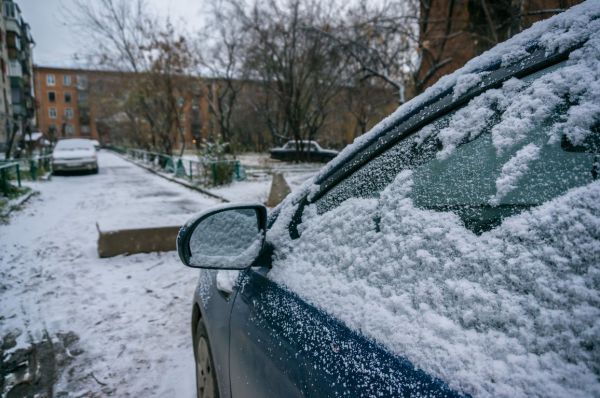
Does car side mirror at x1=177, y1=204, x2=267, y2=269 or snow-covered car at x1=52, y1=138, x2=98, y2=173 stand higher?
car side mirror at x1=177, y1=204, x2=267, y2=269

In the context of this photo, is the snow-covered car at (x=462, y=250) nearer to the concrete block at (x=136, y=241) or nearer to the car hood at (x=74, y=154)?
the concrete block at (x=136, y=241)

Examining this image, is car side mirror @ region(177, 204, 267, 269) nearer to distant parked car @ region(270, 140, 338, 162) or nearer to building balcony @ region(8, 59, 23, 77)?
distant parked car @ region(270, 140, 338, 162)

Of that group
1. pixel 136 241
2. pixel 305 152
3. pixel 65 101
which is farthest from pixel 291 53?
pixel 65 101

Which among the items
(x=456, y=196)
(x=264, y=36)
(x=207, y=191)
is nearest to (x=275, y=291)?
(x=456, y=196)

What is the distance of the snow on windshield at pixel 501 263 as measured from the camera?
0.65m

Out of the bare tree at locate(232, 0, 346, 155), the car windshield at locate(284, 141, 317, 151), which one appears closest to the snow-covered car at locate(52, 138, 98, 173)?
the bare tree at locate(232, 0, 346, 155)

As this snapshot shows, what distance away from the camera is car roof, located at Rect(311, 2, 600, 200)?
2.69 feet

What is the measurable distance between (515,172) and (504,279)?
26cm

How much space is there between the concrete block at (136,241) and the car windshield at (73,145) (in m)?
15.6

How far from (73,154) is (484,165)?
20252mm

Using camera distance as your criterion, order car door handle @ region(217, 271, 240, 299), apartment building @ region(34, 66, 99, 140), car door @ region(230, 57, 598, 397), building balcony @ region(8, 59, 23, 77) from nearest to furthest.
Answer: car door @ region(230, 57, 598, 397) → car door handle @ region(217, 271, 240, 299) → building balcony @ region(8, 59, 23, 77) → apartment building @ region(34, 66, 99, 140)

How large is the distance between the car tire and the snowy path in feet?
1.58

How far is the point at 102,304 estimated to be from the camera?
387cm

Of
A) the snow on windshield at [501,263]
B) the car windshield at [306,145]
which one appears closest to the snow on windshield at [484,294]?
the snow on windshield at [501,263]
